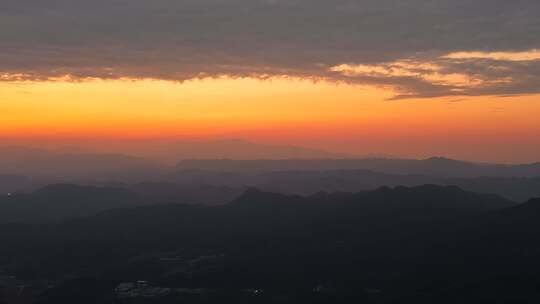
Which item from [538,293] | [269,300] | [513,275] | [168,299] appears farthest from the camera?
[168,299]

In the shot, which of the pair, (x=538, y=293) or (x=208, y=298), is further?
(x=208, y=298)

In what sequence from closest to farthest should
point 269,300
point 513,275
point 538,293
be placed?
point 538,293
point 513,275
point 269,300

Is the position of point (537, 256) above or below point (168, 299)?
above

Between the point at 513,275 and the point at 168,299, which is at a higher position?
the point at 513,275

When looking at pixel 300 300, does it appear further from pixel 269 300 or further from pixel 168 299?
pixel 168 299

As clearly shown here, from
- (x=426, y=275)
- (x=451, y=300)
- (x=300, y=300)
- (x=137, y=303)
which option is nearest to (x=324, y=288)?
(x=300, y=300)

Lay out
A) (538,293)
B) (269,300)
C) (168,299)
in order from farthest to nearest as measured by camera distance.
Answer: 1. (168,299)
2. (269,300)
3. (538,293)

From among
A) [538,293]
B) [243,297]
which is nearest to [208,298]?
[243,297]

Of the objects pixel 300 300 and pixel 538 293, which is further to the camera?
pixel 300 300

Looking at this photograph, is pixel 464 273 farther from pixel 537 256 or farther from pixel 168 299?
pixel 168 299
